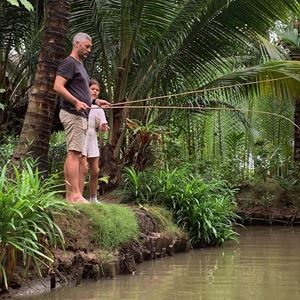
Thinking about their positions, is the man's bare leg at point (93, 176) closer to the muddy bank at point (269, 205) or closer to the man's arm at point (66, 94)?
the man's arm at point (66, 94)

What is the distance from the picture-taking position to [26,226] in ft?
17.8

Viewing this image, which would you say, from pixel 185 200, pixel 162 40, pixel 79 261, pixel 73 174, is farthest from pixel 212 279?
pixel 162 40

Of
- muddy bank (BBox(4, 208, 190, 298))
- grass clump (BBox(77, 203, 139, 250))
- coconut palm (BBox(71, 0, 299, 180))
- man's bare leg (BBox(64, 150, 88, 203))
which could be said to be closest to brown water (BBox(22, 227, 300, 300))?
muddy bank (BBox(4, 208, 190, 298))

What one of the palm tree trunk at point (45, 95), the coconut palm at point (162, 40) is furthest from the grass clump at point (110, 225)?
the coconut palm at point (162, 40)

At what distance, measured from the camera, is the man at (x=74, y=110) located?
6.95 meters

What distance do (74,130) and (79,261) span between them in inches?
59.7

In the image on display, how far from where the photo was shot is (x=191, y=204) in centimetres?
930

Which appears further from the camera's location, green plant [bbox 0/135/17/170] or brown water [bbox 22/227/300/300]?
green plant [bbox 0/135/17/170]

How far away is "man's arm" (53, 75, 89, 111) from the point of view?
6.78m

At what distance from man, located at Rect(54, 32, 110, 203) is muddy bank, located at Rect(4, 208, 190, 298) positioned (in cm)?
48

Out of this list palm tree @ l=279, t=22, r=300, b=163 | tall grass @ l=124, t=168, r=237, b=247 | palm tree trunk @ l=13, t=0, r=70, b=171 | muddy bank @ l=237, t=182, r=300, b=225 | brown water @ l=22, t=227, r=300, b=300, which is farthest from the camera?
palm tree @ l=279, t=22, r=300, b=163

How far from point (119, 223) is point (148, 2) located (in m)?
4.31

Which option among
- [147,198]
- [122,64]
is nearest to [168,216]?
[147,198]

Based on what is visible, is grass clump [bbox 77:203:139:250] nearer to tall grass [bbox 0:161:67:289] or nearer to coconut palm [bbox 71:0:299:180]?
tall grass [bbox 0:161:67:289]
